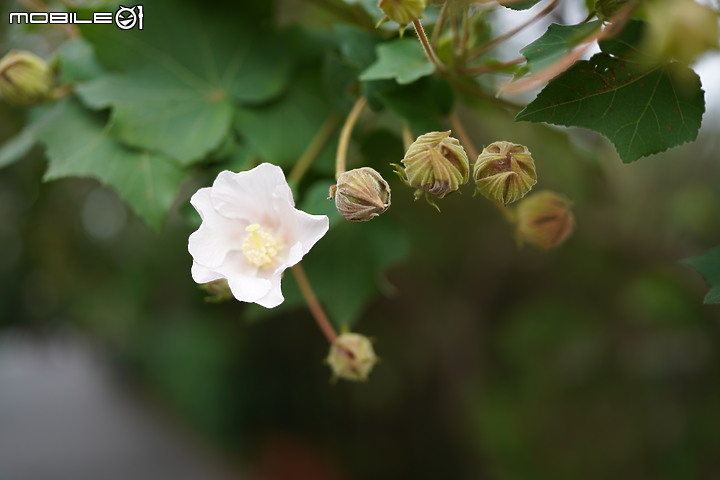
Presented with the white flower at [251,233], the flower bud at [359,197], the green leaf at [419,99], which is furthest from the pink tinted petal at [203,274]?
the green leaf at [419,99]

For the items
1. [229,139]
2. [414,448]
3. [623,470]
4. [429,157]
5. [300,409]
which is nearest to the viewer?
[429,157]

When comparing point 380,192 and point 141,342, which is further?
point 141,342

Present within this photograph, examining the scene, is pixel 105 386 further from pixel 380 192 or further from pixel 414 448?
pixel 380 192

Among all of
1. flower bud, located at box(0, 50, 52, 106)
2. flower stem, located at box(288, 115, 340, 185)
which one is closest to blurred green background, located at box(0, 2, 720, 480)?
flower stem, located at box(288, 115, 340, 185)

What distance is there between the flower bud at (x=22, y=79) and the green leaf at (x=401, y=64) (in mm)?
402

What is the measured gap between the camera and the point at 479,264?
2.27m

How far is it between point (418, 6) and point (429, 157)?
131 mm

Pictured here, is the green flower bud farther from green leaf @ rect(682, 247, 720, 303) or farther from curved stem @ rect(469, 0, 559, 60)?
green leaf @ rect(682, 247, 720, 303)

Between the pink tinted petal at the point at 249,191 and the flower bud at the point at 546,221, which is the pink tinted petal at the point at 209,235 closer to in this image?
the pink tinted petal at the point at 249,191

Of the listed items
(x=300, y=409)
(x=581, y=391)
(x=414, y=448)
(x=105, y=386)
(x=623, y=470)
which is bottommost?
(x=105, y=386)

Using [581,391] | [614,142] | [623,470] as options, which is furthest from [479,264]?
[614,142]

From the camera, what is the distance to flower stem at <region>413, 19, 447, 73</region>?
20.3 inches

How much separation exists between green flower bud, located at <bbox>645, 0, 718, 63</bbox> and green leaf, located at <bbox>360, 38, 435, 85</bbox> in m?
0.24
